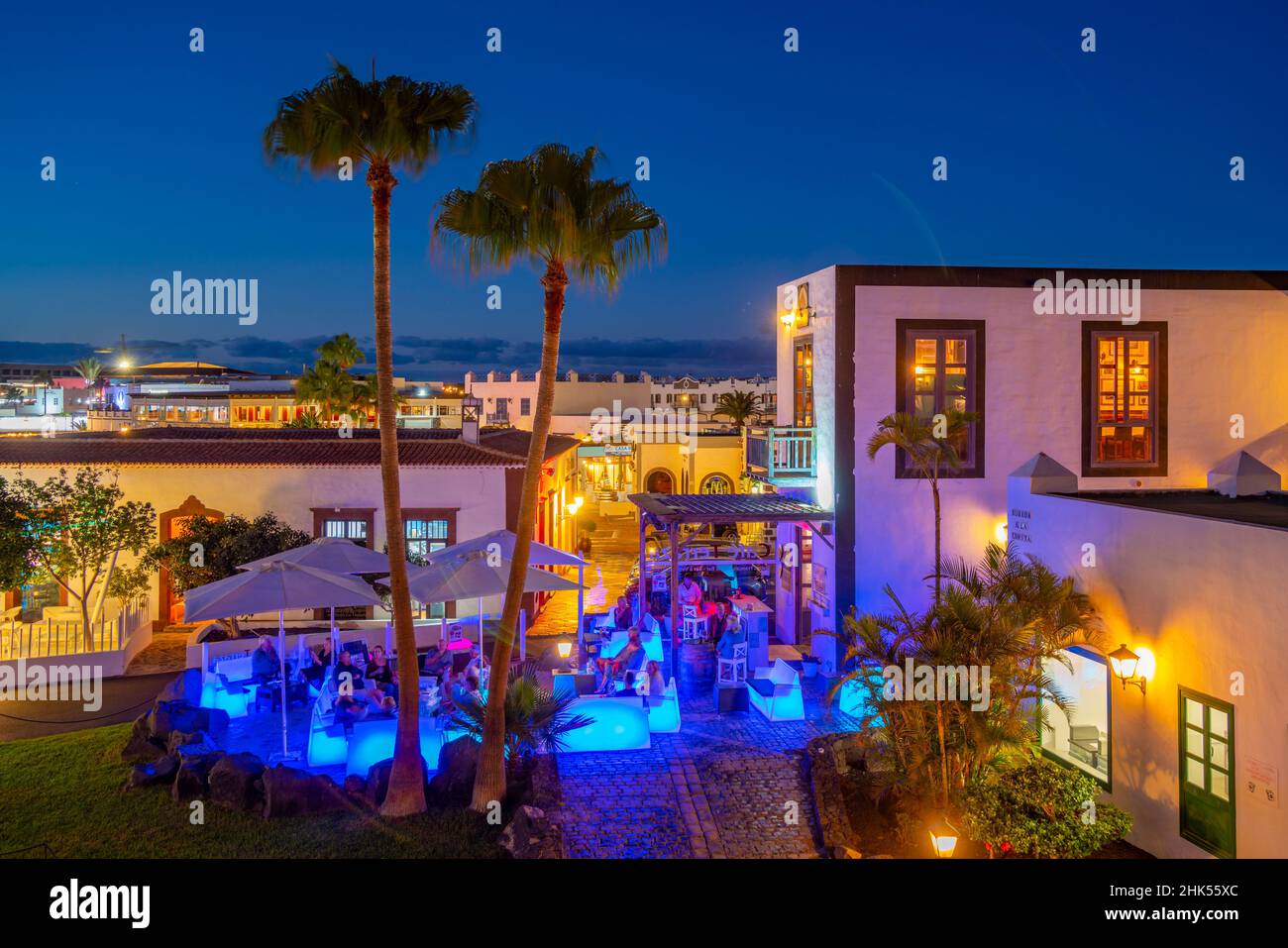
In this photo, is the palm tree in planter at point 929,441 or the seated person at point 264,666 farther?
the palm tree in planter at point 929,441

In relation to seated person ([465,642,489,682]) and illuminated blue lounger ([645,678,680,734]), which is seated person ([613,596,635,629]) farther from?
illuminated blue lounger ([645,678,680,734])

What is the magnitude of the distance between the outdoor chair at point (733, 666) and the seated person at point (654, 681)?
136 cm

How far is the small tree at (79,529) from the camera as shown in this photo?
644 inches

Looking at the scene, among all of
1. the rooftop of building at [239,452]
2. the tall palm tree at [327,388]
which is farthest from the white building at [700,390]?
→ the rooftop of building at [239,452]

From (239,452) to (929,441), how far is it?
15.5 meters

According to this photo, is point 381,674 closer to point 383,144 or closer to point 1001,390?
point 383,144

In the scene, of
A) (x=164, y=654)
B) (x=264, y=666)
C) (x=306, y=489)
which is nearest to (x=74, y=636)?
(x=164, y=654)

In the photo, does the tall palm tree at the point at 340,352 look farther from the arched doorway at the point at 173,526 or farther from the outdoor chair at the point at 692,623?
the outdoor chair at the point at 692,623

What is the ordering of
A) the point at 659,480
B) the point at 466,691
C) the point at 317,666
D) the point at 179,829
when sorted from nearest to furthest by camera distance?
the point at 179,829 → the point at 466,691 → the point at 317,666 → the point at 659,480

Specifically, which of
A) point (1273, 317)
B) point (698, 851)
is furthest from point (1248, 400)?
point (698, 851)

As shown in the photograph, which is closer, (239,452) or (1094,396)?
(1094,396)

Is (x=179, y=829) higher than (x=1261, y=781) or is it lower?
lower

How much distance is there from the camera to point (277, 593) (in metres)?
12.2

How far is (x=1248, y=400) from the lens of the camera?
1681 cm
